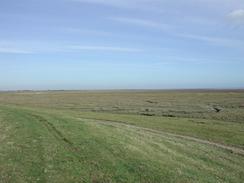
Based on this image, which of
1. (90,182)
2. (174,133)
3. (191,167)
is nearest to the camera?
(90,182)

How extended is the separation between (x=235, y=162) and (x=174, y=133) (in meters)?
12.8

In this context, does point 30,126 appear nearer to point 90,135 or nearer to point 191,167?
point 90,135

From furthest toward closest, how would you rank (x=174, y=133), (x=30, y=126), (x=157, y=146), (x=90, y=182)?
(x=174, y=133) < (x=30, y=126) < (x=157, y=146) < (x=90, y=182)

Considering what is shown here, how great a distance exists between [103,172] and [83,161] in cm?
195

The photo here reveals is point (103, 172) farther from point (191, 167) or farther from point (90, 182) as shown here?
point (191, 167)

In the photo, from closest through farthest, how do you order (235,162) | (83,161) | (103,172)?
1. (103,172)
2. (83,161)
3. (235,162)

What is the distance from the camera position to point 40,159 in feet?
54.2

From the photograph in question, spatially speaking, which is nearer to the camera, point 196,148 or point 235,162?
point 235,162

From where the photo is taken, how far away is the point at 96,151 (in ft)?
61.0

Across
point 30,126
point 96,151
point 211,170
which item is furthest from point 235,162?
point 30,126

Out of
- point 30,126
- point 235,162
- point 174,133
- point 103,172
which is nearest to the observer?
point 103,172

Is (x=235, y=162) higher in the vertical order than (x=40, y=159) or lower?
lower

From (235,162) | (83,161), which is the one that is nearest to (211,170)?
(235,162)

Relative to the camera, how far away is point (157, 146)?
75.9ft
